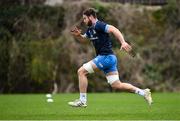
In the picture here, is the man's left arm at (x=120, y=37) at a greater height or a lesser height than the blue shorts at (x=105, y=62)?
greater

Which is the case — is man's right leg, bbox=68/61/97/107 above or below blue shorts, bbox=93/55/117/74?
below

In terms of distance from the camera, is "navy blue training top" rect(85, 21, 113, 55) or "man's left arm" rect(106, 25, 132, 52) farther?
"navy blue training top" rect(85, 21, 113, 55)

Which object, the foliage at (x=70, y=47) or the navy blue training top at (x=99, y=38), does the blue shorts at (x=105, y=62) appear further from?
the foliage at (x=70, y=47)

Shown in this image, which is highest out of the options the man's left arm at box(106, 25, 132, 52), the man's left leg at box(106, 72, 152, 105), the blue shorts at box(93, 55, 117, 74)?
the man's left arm at box(106, 25, 132, 52)

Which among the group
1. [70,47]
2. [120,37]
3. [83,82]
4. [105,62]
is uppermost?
[70,47]

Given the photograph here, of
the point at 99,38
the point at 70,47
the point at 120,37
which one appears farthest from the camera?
the point at 70,47

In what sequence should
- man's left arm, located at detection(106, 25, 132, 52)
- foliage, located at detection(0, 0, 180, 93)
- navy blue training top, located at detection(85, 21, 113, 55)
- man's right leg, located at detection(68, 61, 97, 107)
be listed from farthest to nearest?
1. foliage, located at detection(0, 0, 180, 93)
2. man's right leg, located at detection(68, 61, 97, 107)
3. navy blue training top, located at detection(85, 21, 113, 55)
4. man's left arm, located at detection(106, 25, 132, 52)

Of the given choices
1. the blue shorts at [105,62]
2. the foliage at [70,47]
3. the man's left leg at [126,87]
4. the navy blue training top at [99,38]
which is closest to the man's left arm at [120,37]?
the navy blue training top at [99,38]

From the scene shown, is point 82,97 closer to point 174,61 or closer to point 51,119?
point 51,119

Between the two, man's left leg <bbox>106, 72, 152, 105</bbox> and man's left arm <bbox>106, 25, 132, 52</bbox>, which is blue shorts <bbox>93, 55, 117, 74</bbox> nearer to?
man's left leg <bbox>106, 72, 152, 105</bbox>

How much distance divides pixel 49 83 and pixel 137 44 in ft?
13.4

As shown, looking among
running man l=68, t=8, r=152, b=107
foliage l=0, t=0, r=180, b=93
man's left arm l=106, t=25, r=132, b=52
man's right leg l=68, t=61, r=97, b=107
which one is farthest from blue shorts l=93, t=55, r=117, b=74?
foliage l=0, t=0, r=180, b=93

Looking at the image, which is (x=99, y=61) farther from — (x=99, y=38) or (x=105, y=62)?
(x=99, y=38)

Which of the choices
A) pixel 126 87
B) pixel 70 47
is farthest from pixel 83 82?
pixel 70 47
